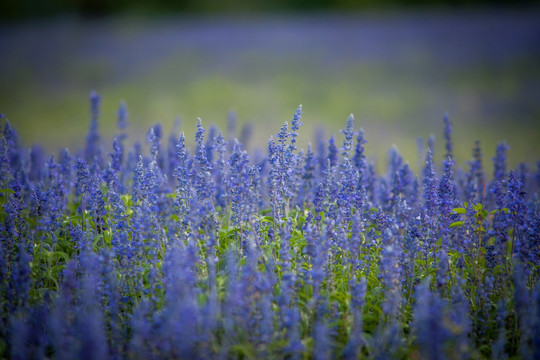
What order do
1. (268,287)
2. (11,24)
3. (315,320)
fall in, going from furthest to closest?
(11,24)
(315,320)
(268,287)

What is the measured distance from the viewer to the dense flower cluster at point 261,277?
3400 mm

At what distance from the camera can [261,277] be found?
3717 millimetres

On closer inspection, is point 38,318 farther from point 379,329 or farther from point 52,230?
point 379,329

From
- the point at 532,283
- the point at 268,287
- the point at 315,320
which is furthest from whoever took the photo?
the point at 532,283

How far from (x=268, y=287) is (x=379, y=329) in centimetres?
99

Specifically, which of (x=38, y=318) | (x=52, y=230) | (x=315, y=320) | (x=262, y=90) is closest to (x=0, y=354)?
(x=38, y=318)

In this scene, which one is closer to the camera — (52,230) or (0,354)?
(0,354)

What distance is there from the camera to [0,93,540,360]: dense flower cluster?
3.40 m

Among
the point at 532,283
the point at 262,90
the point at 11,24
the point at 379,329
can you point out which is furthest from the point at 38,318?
the point at 11,24

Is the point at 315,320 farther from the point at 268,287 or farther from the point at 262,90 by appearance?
the point at 262,90

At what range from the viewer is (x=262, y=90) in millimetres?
20578

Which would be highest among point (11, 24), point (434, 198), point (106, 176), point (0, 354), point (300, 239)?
point (11, 24)

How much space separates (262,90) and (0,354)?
58.1 ft

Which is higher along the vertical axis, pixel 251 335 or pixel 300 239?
pixel 300 239
